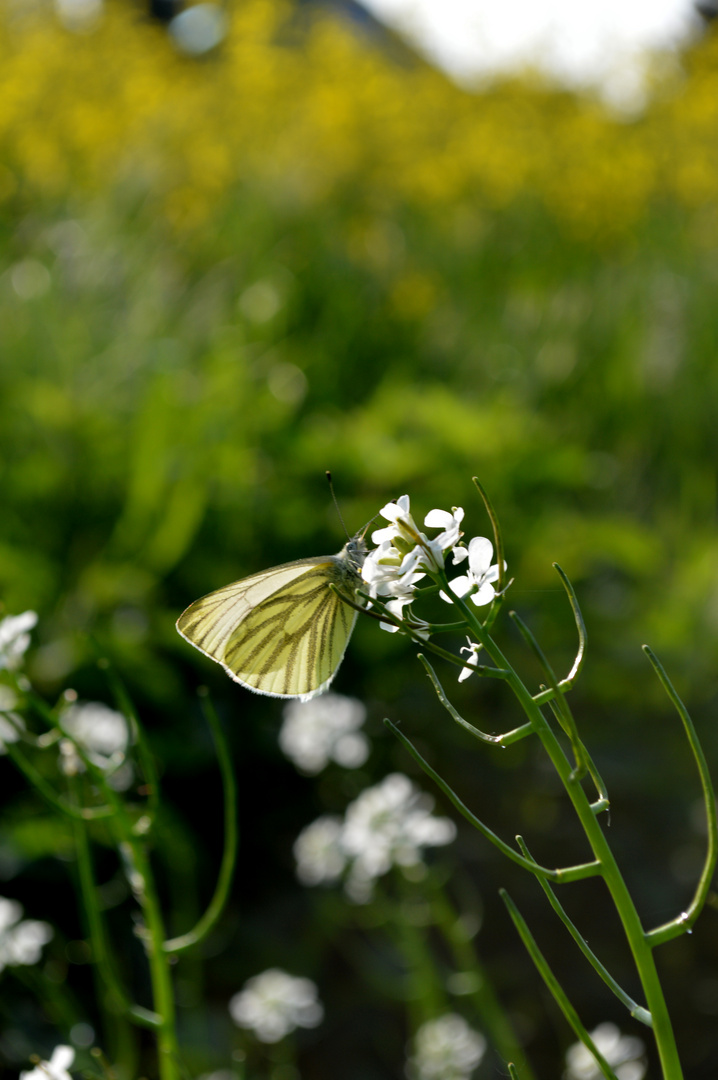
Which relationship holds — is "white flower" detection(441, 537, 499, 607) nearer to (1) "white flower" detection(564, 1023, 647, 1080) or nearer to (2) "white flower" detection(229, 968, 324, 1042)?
(1) "white flower" detection(564, 1023, 647, 1080)

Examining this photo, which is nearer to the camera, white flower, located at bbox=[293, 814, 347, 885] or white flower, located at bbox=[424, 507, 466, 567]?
white flower, located at bbox=[424, 507, 466, 567]

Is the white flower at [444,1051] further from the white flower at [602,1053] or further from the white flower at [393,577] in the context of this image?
the white flower at [393,577]

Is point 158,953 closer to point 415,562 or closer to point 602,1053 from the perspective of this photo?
point 415,562

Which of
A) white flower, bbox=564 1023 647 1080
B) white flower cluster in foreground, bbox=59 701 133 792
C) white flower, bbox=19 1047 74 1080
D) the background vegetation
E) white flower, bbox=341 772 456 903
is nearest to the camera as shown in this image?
white flower, bbox=19 1047 74 1080

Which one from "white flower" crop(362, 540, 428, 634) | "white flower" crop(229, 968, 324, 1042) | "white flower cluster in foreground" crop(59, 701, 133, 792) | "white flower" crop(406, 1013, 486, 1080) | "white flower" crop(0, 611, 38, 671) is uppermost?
"white flower" crop(362, 540, 428, 634)

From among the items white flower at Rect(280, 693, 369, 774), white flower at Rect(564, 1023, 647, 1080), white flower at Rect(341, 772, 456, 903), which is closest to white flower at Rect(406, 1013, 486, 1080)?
white flower at Rect(564, 1023, 647, 1080)

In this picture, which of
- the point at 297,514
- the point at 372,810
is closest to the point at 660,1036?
the point at 372,810

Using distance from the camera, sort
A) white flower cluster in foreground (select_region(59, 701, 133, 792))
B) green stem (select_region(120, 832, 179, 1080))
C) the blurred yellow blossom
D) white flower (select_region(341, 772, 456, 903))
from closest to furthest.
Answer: green stem (select_region(120, 832, 179, 1080)), white flower (select_region(341, 772, 456, 903)), white flower cluster in foreground (select_region(59, 701, 133, 792)), the blurred yellow blossom
